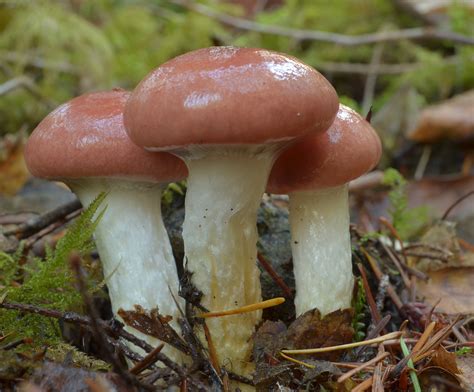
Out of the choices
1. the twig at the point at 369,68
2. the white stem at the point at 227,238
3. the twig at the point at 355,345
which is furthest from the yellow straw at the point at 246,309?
the twig at the point at 369,68

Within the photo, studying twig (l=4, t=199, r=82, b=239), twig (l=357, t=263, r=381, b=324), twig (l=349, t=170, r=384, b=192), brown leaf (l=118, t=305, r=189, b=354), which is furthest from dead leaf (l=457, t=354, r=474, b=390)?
twig (l=349, t=170, r=384, b=192)

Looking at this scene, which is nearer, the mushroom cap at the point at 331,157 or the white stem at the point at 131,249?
the mushroom cap at the point at 331,157

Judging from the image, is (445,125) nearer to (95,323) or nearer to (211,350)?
(211,350)

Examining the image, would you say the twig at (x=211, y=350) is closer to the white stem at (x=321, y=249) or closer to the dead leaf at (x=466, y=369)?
the white stem at (x=321, y=249)

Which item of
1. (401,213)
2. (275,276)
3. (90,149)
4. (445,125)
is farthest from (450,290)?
(445,125)

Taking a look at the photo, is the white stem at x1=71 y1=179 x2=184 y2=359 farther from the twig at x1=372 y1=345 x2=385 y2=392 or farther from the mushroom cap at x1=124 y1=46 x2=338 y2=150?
the twig at x1=372 y1=345 x2=385 y2=392

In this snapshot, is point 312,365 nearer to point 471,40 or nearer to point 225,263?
point 225,263
